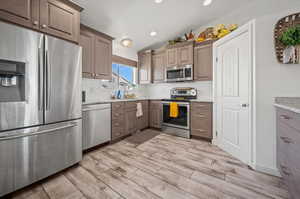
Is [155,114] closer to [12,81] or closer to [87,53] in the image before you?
[87,53]

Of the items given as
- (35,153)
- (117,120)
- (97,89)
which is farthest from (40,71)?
(117,120)

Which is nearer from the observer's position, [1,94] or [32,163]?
[1,94]

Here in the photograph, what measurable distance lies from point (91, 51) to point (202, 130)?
3.01 m

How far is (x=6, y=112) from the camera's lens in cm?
119

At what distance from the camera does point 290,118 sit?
1.14 m

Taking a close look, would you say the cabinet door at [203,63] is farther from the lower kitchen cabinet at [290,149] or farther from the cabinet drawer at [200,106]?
the lower kitchen cabinet at [290,149]

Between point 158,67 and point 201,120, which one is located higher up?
point 158,67

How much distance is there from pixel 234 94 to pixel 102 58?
8.91 ft

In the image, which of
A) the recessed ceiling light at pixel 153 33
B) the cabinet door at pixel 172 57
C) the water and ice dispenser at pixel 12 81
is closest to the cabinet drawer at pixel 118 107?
the water and ice dispenser at pixel 12 81

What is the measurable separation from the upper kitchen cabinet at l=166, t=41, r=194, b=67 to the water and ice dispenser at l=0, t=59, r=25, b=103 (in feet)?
10.1

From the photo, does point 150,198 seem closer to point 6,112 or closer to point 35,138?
point 35,138

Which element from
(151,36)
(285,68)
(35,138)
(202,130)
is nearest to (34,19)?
(35,138)

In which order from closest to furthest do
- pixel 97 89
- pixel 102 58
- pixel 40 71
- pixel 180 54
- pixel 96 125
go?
pixel 40 71 < pixel 96 125 < pixel 102 58 < pixel 97 89 < pixel 180 54

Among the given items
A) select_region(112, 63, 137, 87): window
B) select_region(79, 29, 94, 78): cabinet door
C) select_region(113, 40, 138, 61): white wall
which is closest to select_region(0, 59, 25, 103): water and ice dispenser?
select_region(79, 29, 94, 78): cabinet door
